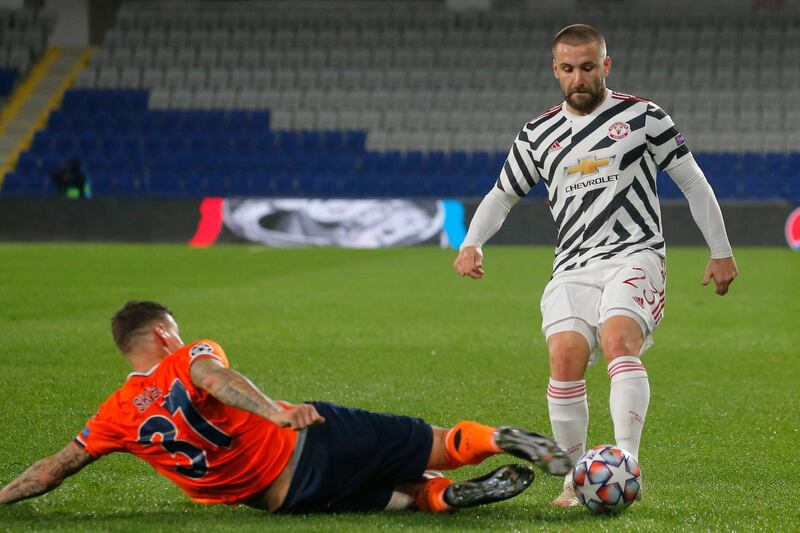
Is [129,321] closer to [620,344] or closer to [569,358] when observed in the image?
[569,358]

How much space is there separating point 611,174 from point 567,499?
1347 millimetres

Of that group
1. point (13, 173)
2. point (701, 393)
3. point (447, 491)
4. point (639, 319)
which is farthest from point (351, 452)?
point (13, 173)

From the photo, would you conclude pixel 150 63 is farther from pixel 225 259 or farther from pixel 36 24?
pixel 225 259

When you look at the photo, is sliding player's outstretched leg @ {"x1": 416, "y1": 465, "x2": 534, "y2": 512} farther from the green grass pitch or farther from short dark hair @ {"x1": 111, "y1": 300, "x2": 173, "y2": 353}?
short dark hair @ {"x1": 111, "y1": 300, "x2": 173, "y2": 353}

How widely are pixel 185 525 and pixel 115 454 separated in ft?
5.26

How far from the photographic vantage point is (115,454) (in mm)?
5633

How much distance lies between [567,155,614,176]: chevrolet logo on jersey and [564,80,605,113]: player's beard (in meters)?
0.22

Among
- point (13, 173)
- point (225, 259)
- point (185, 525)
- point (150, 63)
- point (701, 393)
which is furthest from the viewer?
point (150, 63)

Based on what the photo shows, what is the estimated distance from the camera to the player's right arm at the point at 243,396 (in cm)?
381

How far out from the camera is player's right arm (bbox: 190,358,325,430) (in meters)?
3.81

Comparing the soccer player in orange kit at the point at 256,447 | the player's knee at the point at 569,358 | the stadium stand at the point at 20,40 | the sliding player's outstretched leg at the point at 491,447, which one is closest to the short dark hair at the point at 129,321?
the soccer player in orange kit at the point at 256,447

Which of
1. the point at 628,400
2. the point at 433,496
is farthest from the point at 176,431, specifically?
the point at 628,400

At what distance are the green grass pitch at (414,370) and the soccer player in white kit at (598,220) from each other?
60cm

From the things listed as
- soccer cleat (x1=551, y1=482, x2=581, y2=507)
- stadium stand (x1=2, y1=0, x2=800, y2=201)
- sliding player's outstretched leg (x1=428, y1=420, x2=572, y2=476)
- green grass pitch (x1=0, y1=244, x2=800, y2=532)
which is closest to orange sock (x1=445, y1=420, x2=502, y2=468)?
sliding player's outstretched leg (x1=428, y1=420, x2=572, y2=476)
